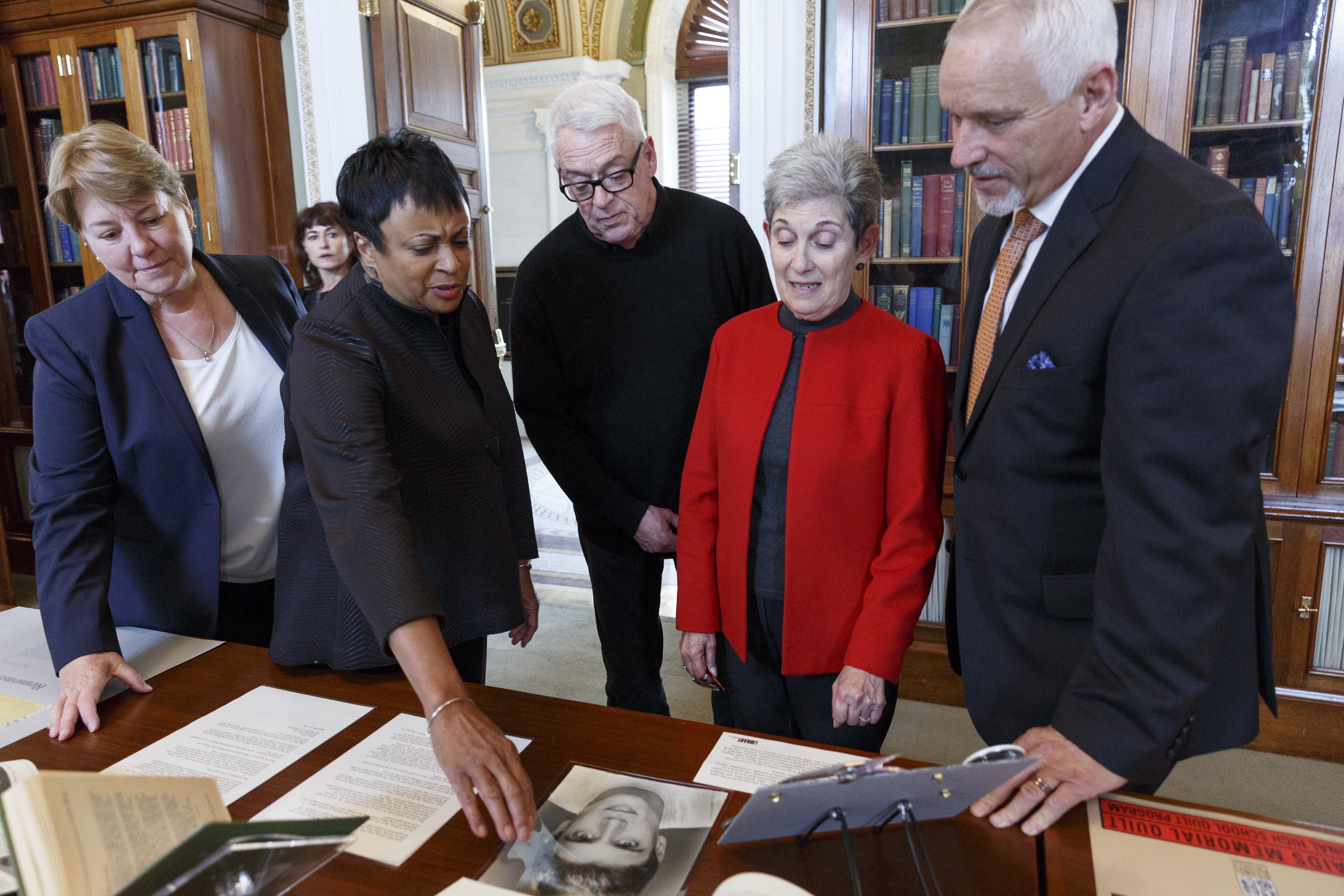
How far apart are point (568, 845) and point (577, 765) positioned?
15 centimetres

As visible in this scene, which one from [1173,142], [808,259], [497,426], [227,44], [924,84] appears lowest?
[497,426]

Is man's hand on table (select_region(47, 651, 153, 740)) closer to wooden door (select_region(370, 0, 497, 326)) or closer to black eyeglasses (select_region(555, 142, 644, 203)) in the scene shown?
black eyeglasses (select_region(555, 142, 644, 203))

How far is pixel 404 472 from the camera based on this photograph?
1.24 meters

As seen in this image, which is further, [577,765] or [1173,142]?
[1173,142]

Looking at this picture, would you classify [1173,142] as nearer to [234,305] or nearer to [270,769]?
[234,305]

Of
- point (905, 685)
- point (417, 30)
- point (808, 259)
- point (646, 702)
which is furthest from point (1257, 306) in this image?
point (417, 30)

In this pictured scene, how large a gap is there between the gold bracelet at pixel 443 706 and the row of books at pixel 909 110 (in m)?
2.34

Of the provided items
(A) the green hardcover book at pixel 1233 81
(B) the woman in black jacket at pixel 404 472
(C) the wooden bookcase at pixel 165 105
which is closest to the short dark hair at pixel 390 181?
(B) the woman in black jacket at pixel 404 472

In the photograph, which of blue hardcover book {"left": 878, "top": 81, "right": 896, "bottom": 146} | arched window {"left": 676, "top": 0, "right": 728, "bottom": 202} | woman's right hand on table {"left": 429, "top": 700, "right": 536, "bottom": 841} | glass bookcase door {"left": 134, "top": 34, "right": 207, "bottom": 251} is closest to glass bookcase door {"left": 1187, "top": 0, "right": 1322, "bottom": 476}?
blue hardcover book {"left": 878, "top": 81, "right": 896, "bottom": 146}

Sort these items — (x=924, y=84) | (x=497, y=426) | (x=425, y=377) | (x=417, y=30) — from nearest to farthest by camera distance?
(x=425, y=377) → (x=497, y=426) → (x=924, y=84) → (x=417, y=30)

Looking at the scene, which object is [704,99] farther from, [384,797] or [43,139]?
[384,797]

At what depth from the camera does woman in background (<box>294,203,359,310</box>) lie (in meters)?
2.94

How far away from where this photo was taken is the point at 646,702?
2146 mm

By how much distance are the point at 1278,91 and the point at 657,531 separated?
7.23ft
